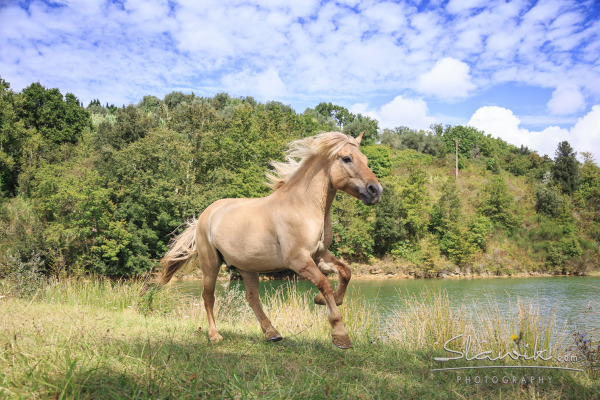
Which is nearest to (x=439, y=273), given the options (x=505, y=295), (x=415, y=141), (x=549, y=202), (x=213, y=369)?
(x=505, y=295)

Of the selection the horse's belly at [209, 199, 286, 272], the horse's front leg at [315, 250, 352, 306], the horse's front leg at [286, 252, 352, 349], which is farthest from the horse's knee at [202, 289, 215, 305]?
the horse's front leg at [286, 252, 352, 349]

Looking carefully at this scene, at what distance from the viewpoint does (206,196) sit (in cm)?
3103

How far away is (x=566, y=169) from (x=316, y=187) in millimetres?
52259

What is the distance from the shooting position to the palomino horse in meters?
3.73

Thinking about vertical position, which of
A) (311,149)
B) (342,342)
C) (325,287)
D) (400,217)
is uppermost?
(400,217)

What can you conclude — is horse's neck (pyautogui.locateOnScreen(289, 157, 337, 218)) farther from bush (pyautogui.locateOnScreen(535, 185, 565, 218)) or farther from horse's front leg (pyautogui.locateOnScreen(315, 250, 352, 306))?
bush (pyautogui.locateOnScreen(535, 185, 565, 218))

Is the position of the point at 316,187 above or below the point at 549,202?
below

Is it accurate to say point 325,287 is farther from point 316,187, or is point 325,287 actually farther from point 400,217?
point 400,217

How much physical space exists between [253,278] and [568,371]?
3.41 m

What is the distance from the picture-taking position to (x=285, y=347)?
4.13m

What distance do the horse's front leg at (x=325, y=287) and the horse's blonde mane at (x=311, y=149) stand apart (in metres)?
1.02

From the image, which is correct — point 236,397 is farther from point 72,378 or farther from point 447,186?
point 447,186

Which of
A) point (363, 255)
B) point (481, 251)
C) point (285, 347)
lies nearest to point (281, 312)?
point (285, 347)

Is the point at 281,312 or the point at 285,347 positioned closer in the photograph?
the point at 285,347
